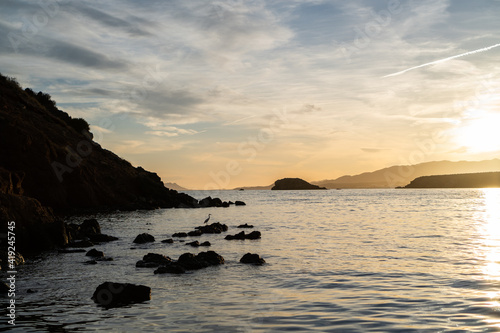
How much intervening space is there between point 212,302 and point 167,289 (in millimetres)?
3327

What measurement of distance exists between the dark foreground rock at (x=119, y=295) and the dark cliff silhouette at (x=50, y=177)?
57.7 ft

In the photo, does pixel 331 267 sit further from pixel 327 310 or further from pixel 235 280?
pixel 327 310

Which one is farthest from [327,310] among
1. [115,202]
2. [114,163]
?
[114,163]

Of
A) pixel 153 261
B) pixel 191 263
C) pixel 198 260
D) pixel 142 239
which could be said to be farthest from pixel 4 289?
pixel 142 239

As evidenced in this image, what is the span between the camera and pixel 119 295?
1598 cm

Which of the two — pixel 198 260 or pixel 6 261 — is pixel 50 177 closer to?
pixel 6 261

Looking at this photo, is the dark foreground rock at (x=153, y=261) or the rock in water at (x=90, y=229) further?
the rock in water at (x=90, y=229)

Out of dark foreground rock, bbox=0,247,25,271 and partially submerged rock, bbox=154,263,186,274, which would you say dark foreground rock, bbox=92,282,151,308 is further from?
dark foreground rock, bbox=0,247,25,271

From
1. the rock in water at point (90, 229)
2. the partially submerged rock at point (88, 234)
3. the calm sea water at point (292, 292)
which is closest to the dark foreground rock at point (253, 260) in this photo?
the calm sea water at point (292, 292)

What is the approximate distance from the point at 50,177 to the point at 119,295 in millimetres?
55060

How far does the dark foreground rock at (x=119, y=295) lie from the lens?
15.9 meters

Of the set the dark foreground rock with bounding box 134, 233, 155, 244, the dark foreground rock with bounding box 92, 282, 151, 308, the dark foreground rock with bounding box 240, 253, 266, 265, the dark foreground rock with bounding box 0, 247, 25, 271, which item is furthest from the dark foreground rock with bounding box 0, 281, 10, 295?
the dark foreground rock with bounding box 134, 233, 155, 244

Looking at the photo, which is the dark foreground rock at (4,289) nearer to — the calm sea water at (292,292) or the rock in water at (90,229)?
the calm sea water at (292,292)

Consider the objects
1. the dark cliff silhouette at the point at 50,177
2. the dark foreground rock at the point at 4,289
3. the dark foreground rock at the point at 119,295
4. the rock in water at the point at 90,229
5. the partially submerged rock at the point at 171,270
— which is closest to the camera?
the dark foreground rock at the point at 119,295
